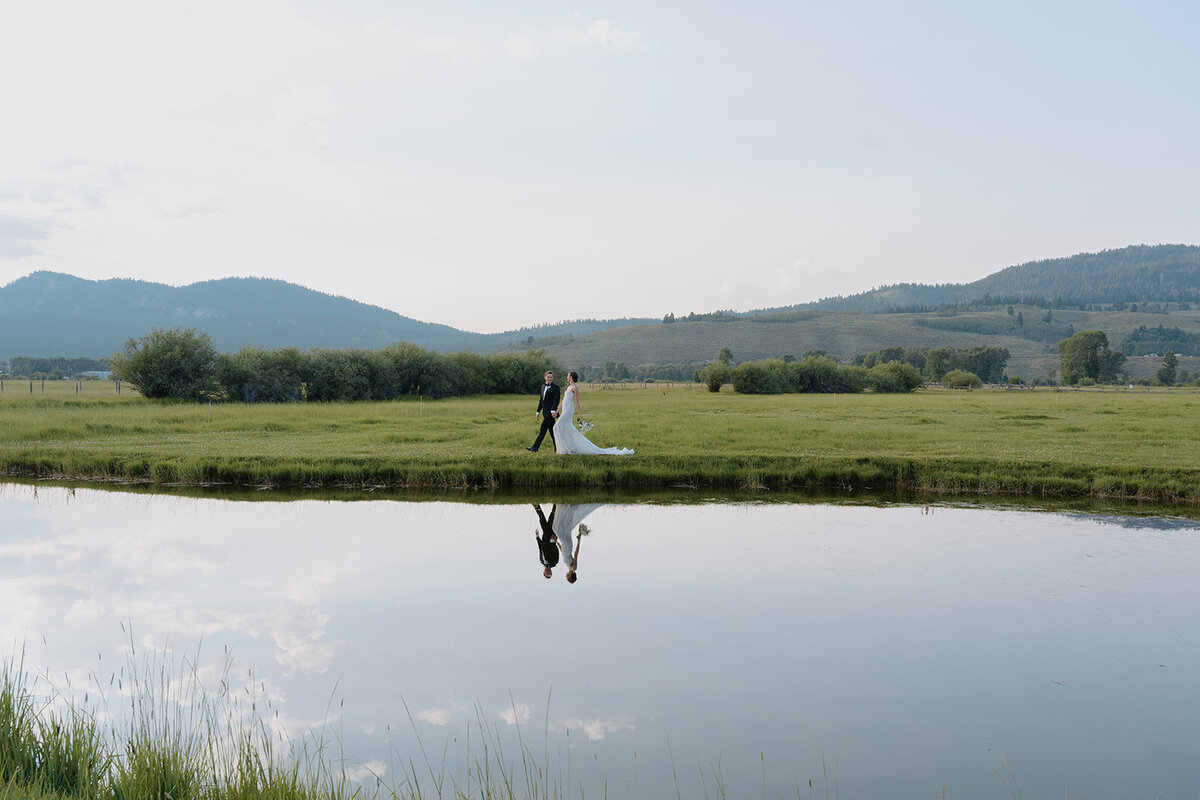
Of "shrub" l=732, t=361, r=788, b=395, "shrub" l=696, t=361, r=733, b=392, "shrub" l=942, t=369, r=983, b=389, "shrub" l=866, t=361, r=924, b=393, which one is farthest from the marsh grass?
"shrub" l=942, t=369, r=983, b=389

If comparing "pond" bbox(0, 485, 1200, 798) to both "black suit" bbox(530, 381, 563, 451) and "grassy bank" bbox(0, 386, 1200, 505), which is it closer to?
"grassy bank" bbox(0, 386, 1200, 505)

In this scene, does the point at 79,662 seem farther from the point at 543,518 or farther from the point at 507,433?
the point at 507,433

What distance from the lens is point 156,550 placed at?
1405cm

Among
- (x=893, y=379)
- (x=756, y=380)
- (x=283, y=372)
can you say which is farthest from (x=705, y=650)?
(x=893, y=379)

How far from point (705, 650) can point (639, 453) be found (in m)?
14.8

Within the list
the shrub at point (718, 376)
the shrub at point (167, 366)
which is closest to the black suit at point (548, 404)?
the shrub at point (167, 366)

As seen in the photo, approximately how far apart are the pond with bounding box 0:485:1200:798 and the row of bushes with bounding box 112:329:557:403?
37139 millimetres

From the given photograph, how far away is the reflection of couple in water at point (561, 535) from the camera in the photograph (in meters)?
13.4

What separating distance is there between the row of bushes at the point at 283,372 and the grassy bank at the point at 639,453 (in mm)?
13514

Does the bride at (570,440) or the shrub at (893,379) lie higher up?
the shrub at (893,379)

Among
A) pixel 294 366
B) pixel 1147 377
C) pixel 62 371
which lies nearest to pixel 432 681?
pixel 294 366

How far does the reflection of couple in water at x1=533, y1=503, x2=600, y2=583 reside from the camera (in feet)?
43.8

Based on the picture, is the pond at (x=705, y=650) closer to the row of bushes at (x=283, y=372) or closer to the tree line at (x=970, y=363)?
the row of bushes at (x=283, y=372)

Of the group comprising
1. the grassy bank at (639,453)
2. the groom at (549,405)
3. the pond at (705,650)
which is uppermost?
the groom at (549,405)
